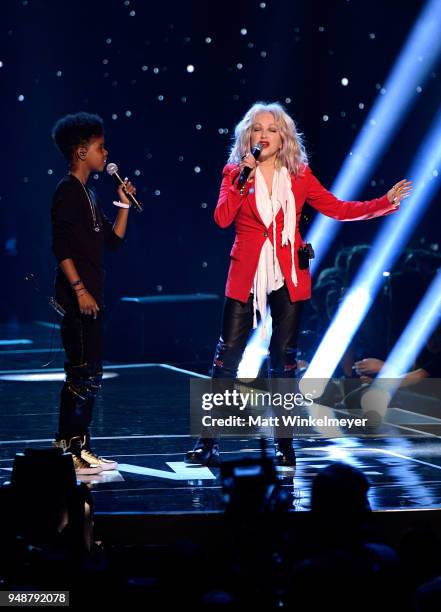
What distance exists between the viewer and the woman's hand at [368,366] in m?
6.79

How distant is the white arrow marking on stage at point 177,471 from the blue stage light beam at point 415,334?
226 cm

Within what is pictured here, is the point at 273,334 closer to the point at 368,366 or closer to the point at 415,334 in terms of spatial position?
the point at 368,366

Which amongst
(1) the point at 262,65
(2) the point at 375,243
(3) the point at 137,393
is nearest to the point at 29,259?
(1) the point at 262,65

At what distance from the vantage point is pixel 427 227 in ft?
28.7

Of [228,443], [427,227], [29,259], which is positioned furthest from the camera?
[29,259]

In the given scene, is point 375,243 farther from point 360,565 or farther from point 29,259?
point 360,565

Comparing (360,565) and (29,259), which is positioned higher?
(29,259)

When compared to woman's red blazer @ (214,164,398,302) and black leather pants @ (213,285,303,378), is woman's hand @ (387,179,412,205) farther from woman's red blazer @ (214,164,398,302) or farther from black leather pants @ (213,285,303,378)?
black leather pants @ (213,285,303,378)

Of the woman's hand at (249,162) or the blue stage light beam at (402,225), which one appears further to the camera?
the blue stage light beam at (402,225)

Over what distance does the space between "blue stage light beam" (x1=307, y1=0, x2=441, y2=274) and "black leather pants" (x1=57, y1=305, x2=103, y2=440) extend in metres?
4.79

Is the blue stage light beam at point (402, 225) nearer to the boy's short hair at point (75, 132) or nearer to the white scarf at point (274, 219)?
the white scarf at point (274, 219)

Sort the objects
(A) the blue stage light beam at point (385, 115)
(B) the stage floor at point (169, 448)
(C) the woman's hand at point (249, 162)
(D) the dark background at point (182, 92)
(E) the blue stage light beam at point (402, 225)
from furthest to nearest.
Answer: (D) the dark background at point (182, 92) < (A) the blue stage light beam at point (385, 115) < (E) the blue stage light beam at point (402, 225) < (C) the woman's hand at point (249, 162) < (B) the stage floor at point (169, 448)

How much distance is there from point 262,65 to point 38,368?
3315 millimetres

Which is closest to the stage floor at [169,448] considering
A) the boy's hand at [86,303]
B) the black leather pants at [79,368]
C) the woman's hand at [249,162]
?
the black leather pants at [79,368]
